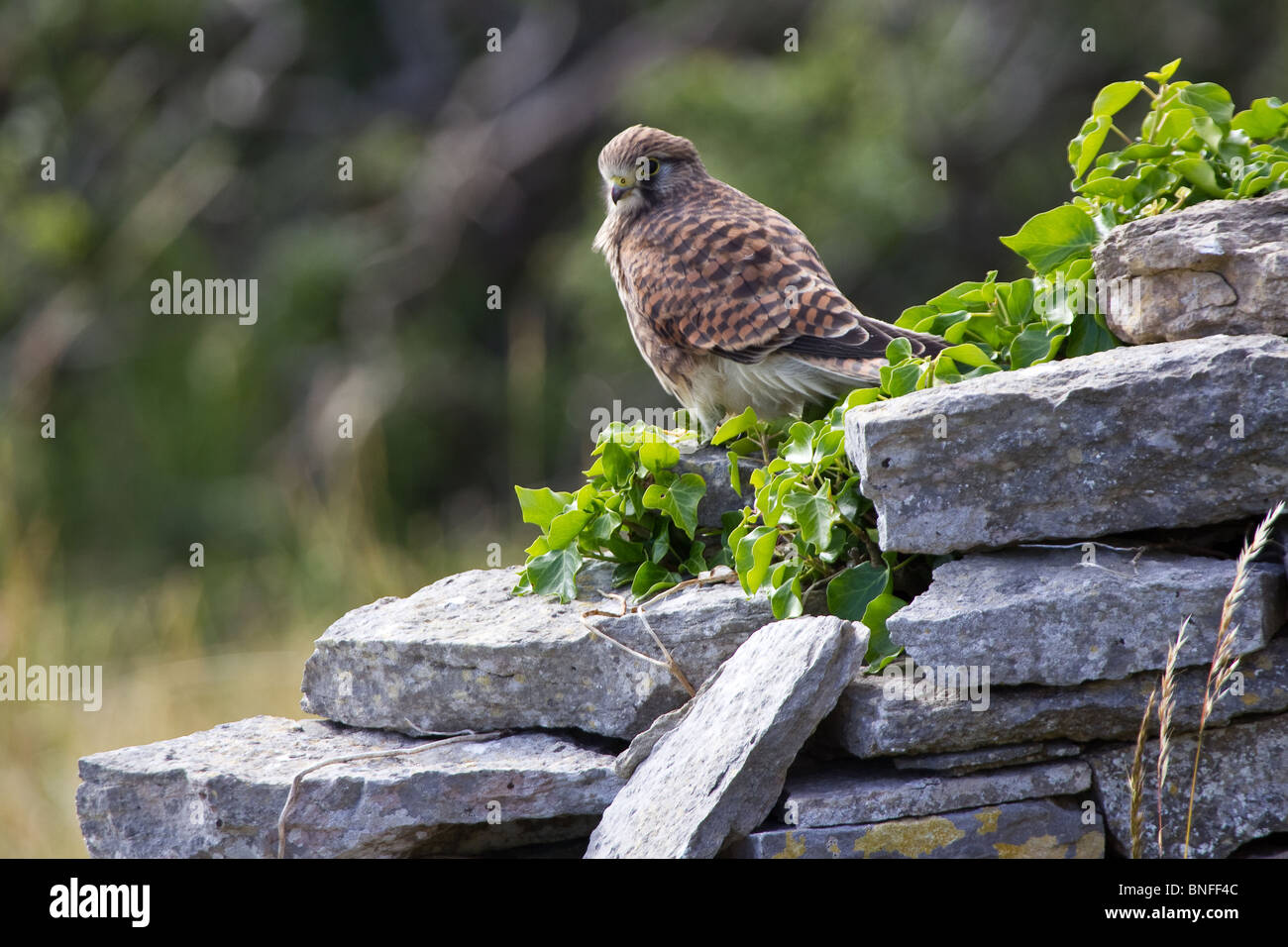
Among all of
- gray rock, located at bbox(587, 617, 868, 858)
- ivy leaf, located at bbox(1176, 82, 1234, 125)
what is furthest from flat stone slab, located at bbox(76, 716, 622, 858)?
ivy leaf, located at bbox(1176, 82, 1234, 125)

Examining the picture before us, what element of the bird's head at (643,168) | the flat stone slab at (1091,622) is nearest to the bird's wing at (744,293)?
the bird's head at (643,168)

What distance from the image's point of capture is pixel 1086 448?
6.88ft

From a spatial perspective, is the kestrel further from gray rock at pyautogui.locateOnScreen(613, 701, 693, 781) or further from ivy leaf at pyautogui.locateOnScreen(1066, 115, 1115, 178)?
gray rock at pyautogui.locateOnScreen(613, 701, 693, 781)

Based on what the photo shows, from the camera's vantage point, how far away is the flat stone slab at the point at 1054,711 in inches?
81.3

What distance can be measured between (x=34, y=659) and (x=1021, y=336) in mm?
4462

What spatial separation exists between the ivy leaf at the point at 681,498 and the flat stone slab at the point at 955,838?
738 millimetres

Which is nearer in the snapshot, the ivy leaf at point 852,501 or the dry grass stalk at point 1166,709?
the dry grass stalk at point 1166,709

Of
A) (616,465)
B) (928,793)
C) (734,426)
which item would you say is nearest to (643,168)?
(734,426)

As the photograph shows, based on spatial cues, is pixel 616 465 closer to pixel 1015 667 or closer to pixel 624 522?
pixel 624 522

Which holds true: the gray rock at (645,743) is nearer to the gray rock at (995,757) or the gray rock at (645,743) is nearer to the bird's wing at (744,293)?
the gray rock at (995,757)

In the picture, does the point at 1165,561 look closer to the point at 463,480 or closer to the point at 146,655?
the point at 146,655

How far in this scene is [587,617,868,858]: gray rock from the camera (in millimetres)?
2029

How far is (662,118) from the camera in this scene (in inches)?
313

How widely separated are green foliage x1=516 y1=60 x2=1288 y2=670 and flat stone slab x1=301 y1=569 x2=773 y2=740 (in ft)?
0.32
